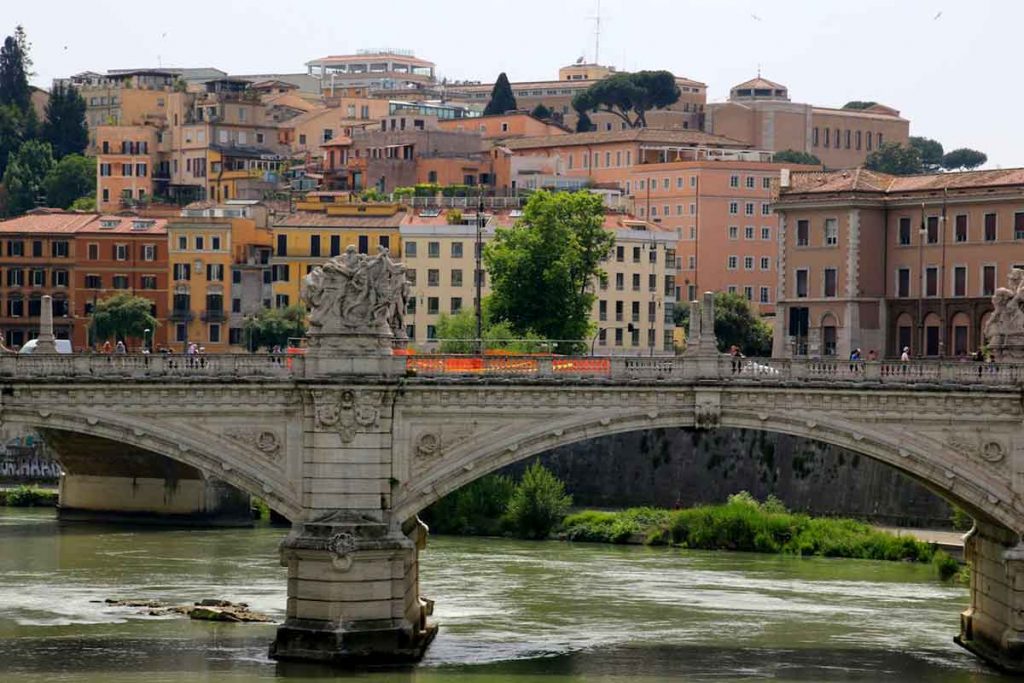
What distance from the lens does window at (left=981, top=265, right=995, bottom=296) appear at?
64.8m

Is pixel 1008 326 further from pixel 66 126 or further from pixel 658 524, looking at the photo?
pixel 66 126

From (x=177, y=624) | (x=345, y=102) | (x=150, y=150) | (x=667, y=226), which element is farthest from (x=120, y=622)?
(x=345, y=102)

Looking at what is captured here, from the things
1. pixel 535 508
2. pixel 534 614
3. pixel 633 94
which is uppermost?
pixel 633 94

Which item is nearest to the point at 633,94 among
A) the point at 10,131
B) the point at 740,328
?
the point at 10,131

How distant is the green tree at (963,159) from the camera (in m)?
140

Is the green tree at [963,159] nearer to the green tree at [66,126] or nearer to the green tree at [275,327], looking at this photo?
the green tree at [66,126]

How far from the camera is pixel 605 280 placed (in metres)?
74.4

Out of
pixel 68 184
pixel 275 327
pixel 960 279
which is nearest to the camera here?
pixel 960 279

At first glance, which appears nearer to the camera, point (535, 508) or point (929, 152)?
point (535, 508)

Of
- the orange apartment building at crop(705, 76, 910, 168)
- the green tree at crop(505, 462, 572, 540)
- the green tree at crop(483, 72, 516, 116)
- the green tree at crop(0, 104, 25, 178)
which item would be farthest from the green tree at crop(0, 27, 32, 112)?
the green tree at crop(505, 462, 572, 540)

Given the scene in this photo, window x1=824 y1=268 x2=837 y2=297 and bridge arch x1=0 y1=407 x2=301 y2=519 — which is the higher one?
window x1=824 y1=268 x2=837 y2=297

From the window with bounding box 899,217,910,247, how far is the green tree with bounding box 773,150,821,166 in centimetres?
4198

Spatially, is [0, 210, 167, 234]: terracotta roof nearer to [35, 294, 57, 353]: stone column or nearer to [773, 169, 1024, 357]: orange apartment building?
[773, 169, 1024, 357]: orange apartment building

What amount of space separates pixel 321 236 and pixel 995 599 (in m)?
44.2
